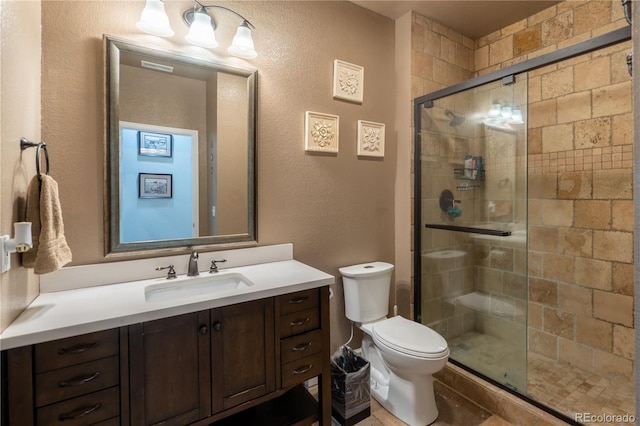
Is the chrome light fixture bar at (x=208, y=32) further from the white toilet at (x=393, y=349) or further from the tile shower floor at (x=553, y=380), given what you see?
the tile shower floor at (x=553, y=380)

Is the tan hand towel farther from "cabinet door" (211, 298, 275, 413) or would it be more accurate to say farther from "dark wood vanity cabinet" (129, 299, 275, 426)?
→ "cabinet door" (211, 298, 275, 413)

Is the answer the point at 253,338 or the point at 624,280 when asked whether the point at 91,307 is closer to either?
the point at 253,338

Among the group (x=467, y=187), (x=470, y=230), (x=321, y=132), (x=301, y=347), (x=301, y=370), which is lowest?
(x=301, y=370)

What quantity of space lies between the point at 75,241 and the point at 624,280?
10.5ft

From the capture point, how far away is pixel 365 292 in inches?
81.7

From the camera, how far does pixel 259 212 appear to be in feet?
6.20

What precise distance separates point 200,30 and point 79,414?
68.3 inches

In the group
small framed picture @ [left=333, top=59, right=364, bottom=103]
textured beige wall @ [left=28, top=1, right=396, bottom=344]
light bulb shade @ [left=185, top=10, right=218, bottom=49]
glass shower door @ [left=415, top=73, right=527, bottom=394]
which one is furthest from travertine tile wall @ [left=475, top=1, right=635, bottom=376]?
light bulb shade @ [left=185, top=10, right=218, bottom=49]

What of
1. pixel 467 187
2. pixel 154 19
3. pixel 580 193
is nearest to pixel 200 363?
pixel 154 19

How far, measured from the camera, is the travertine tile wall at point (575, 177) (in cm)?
201

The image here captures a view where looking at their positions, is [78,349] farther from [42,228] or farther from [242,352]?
[242,352]

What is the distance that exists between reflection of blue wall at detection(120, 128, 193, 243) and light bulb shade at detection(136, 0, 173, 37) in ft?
1.63

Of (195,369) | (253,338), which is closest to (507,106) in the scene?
(253,338)

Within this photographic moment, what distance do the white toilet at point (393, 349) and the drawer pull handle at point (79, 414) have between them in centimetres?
135
